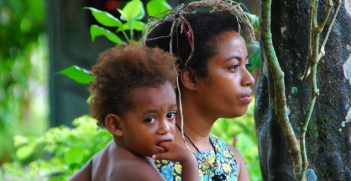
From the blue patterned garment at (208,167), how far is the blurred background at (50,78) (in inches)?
24.1

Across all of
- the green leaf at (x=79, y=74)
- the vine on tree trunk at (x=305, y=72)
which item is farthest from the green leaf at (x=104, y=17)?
the vine on tree trunk at (x=305, y=72)

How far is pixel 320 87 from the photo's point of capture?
1.69m

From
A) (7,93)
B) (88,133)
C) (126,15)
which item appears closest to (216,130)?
(88,133)

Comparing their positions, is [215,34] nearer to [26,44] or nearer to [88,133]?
[88,133]

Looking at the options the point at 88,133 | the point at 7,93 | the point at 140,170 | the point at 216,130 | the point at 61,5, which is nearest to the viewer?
the point at 140,170

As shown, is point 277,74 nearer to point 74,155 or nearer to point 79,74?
point 79,74

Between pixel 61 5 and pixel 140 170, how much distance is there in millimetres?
4615

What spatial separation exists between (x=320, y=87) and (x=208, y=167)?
1.97ft

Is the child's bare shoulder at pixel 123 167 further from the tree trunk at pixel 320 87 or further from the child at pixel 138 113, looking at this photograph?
the tree trunk at pixel 320 87

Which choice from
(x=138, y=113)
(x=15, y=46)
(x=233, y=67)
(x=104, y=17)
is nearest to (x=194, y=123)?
(x=233, y=67)

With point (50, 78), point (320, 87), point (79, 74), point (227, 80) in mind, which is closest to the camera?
point (320, 87)

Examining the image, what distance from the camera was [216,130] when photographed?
3.41 meters

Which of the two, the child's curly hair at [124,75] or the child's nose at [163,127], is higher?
the child's curly hair at [124,75]

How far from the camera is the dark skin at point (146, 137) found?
1530 millimetres
